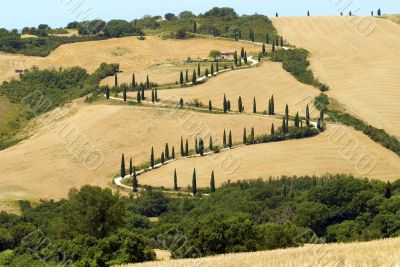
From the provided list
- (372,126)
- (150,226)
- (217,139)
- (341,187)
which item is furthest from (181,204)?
(372,126)

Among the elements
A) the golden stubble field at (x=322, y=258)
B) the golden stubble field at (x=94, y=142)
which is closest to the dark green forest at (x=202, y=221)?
the golden stubble field at (x=322, y=258)

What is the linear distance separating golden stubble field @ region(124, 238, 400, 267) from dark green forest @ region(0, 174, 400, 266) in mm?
14376

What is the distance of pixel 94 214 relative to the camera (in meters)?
88.9

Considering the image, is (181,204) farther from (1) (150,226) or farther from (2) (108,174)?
(2) (108,174)

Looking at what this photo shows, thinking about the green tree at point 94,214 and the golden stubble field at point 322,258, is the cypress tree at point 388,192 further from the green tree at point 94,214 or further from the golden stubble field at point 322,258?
the golden stubble field at point 322,258

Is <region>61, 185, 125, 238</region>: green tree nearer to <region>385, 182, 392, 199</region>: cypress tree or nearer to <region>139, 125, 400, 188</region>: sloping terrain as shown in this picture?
<region>385, 182, 392, 199</region>: cypress tree

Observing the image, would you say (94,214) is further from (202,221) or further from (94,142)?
(94,142)

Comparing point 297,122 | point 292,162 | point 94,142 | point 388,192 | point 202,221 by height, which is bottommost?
point 94,142

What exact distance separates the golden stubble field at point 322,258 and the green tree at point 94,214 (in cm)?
3341

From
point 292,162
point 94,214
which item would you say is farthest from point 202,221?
point 292,162

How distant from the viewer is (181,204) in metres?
137

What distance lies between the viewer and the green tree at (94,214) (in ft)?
292

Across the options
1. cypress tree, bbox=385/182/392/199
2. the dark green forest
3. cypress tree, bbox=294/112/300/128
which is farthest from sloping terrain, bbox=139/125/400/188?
cypress tree, bbox=385/182/392/199

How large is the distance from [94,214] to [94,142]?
90978 millimetres
